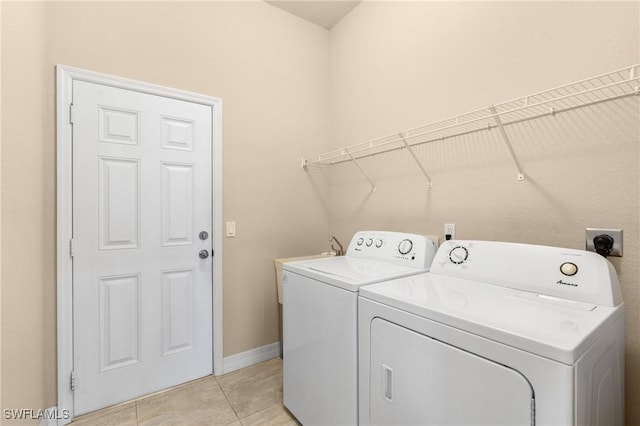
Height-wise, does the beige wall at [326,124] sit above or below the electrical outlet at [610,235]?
above

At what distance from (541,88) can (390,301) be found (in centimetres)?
124

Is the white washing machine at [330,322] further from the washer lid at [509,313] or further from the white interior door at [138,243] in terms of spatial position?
the white interior door at [138,243]

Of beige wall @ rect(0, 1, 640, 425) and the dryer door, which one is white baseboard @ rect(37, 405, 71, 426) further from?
the dryer door

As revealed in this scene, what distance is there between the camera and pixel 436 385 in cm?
93

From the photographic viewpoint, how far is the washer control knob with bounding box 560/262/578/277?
3.45 feet

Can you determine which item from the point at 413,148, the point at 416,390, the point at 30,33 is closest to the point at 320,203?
the point at 413,148

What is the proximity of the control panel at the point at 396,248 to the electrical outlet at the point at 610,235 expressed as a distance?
642 millimetres

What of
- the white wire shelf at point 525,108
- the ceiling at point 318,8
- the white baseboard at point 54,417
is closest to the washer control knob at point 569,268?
the white wire shelf at point 525,108

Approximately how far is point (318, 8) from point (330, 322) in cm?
251

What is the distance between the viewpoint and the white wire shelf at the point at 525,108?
1125 mm

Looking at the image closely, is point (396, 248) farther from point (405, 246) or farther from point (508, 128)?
point (508, 128)

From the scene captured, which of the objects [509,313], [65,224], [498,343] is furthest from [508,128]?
[65,224]

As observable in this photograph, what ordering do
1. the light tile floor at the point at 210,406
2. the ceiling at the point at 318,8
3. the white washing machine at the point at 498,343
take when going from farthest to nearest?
1. the ceiling at the point at 318,8
2. the light tile floor at the point at 210,406
3. the white washing machine at the point at 498,343

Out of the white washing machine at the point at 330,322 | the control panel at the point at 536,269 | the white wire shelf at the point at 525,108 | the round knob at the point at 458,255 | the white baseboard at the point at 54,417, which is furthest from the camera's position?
the white baseboard at the point at 54,417
